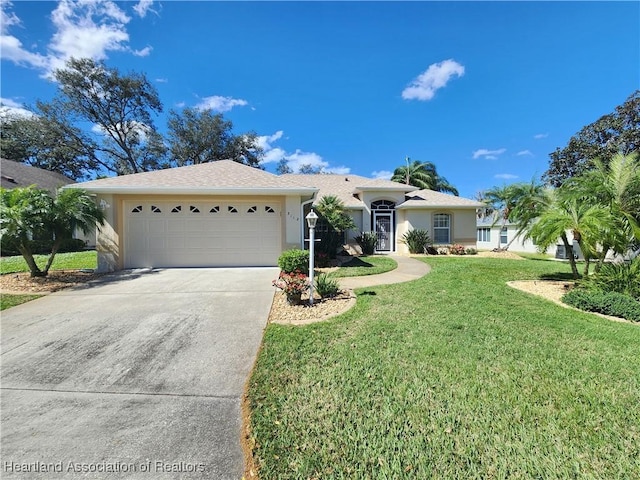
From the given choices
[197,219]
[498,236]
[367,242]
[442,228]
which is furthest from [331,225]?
[498,236]

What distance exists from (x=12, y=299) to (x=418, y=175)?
25.6 metres

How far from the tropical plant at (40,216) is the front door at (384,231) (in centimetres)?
1385

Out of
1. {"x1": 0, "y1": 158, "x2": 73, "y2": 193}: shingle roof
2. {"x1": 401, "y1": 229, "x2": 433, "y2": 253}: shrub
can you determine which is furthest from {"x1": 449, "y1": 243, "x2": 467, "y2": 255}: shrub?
{"x1": 0, "y1": 158, "x2": 73, "y2": 193}: shingle roof

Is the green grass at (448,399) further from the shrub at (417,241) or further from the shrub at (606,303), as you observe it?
the shrub at (417,241)

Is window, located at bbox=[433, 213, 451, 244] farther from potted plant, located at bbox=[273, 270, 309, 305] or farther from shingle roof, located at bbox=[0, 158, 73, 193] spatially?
shingle roof, located at bbox=[0, 158, 73, 193]

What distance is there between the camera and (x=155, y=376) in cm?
351

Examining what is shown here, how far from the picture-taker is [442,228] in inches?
664

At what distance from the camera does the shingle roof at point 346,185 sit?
16.4 meters

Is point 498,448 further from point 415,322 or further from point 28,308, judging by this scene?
point 28,308

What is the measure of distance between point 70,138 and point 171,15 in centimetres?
2523

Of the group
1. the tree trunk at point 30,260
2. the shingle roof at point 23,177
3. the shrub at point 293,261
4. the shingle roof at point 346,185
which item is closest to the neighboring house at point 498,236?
the shingle roof at point 346,185

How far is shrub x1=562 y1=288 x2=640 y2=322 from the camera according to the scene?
5801mm

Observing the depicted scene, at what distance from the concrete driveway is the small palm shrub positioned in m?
8.62

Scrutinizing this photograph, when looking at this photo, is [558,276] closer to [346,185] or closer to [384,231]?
[384,231]
